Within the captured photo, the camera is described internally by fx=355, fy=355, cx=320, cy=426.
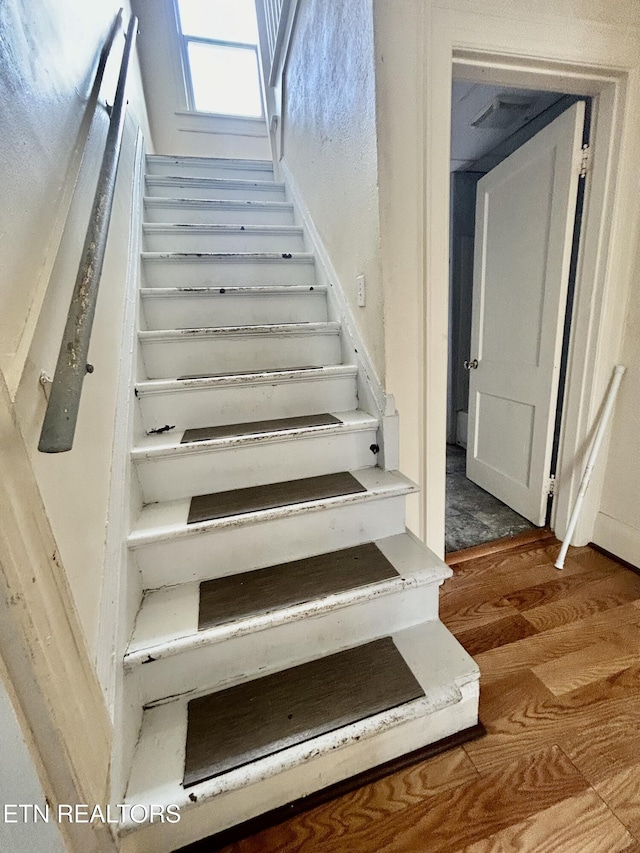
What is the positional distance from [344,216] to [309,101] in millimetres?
835

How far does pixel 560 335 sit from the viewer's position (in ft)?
5.46

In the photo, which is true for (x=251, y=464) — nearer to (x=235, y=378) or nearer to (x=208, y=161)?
(x=235, y=378)

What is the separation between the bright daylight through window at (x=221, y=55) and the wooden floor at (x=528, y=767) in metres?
4.74

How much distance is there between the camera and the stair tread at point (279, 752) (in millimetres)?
728

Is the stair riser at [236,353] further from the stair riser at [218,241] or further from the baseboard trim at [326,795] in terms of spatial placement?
the baseboard trim at [326,795]

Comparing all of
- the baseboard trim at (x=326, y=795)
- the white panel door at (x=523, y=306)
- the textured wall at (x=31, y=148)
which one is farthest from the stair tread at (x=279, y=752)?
the white panel door at (x=523, y=306)

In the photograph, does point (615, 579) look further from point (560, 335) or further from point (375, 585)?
point (375, 585)

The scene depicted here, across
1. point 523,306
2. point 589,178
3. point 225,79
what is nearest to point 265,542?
point 523,306

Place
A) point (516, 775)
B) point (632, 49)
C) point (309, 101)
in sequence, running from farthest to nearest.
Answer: point (309, 101)
point (632, 49)
point (516, 775)

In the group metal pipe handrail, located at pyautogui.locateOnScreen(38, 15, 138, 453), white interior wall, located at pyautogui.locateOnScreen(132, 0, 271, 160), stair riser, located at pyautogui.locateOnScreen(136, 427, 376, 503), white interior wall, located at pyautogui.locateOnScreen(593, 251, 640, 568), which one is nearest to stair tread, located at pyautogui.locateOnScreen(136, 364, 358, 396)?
stair riser, located at pyautogui.locateOnScreen(136, 427, 376, 503)

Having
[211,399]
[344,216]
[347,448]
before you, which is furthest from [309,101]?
[347,448]

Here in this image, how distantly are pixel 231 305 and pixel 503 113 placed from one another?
1819mm

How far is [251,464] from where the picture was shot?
1255mm

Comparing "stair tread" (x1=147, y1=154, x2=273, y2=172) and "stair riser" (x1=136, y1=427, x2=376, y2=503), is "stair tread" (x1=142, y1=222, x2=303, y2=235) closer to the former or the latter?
"stair tread" (x1=147, y1=154, x2=273, y2=172)
